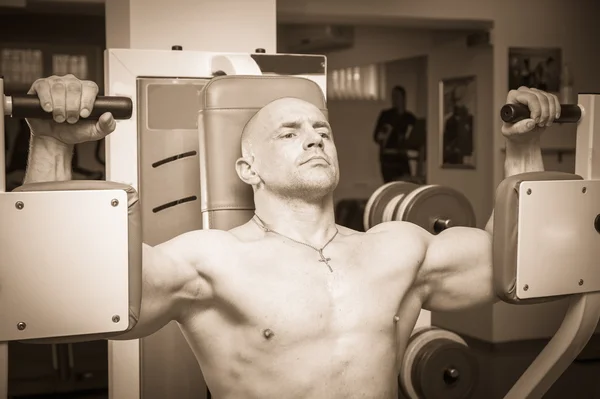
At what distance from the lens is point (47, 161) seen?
1.71m

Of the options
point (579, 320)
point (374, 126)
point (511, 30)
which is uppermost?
point (511, 30)

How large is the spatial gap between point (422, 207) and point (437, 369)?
1.91ft

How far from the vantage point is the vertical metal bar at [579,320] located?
2111 millimetres

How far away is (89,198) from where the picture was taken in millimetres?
1583

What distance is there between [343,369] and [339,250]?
0.31 m

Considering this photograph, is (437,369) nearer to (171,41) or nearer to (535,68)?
(171,41)

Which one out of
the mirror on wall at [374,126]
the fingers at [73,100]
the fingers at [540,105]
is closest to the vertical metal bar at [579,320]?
the fingers at [540,105]

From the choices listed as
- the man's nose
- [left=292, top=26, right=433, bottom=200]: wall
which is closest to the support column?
the man's nose

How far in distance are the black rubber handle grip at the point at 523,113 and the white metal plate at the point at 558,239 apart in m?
0.18

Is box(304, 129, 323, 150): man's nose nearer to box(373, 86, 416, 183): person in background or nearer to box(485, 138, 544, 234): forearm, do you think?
box(485, 138, 544, 234): forearm

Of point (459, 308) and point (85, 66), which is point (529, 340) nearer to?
point (459, 308)

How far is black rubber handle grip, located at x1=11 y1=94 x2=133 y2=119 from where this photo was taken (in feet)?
5.28

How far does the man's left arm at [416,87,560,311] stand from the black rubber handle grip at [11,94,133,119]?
0.88m

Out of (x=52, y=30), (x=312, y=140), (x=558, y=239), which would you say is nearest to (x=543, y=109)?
(x=558, y=239)
